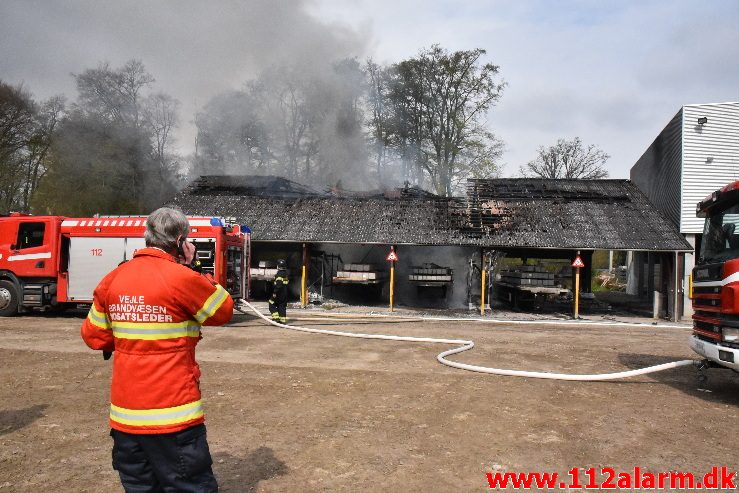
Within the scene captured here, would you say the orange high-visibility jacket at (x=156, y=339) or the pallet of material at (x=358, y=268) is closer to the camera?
the orange high-visibility jacket at (x=156, y=339)

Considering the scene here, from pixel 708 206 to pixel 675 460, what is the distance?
387cm

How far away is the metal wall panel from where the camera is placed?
13.3 metres

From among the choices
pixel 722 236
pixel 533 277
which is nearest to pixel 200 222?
pixel 722 236

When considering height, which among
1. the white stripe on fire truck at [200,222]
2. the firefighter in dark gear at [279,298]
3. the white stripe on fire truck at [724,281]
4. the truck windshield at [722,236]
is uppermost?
the white stripe on fire truck at [200,222]

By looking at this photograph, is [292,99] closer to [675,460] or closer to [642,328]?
[642,328]

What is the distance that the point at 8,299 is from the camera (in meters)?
13.6

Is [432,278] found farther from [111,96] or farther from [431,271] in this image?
[111,96]

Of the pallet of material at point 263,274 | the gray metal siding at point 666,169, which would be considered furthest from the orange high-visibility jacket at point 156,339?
the gray metal siding at point 666,169

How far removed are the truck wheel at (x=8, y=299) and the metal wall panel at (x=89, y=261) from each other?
5.01 feet

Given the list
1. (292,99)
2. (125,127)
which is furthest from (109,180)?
(292,99)

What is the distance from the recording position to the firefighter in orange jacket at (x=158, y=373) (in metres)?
2.25

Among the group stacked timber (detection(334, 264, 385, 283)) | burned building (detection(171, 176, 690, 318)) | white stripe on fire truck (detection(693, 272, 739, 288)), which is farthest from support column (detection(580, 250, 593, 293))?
white stripe on fire truck (detection(693, 272, 739, 288))

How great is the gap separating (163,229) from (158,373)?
2.17 feet

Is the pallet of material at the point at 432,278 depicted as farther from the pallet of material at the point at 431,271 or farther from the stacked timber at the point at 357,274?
the stacked timber at the point at 357,274
